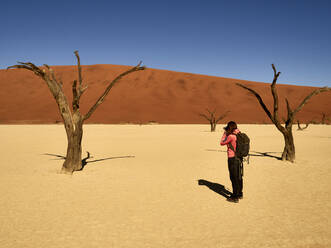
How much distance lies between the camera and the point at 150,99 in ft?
226

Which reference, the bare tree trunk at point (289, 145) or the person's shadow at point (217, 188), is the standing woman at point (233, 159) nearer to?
the person's shadow at point (217, 188)

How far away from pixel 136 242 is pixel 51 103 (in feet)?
219

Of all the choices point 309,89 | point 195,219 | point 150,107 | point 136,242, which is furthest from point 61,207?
point 309,89

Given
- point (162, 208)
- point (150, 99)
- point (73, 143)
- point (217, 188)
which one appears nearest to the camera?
point (162, 208)

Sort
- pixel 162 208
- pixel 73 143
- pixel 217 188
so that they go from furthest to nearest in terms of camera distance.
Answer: pixel 73 143
pixel 217 188
pixel 162 208

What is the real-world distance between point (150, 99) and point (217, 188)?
62.4 m

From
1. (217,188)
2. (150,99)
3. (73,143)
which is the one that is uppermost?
(150,99)

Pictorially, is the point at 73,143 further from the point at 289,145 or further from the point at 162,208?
the point at 289,145

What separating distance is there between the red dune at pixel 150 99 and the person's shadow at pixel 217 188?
44.3m

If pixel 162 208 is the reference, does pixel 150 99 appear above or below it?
above


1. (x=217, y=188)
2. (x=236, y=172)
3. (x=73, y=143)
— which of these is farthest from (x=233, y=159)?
(x=73, y=143)

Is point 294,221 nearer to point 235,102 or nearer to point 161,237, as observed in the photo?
point 161,237

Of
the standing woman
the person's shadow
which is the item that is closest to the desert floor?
the person's shadow

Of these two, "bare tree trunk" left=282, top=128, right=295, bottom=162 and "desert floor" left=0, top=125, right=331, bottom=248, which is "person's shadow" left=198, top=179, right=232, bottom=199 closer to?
"desert floor" left=0, top=125, right=331, bottom=248
